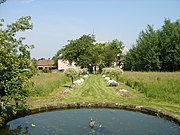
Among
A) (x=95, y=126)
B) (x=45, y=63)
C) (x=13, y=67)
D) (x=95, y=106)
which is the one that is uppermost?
(x=45, y=63)

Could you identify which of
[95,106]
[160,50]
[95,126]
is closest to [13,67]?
[95,126]

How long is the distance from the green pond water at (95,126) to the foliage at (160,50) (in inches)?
1656

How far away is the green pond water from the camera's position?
43.5ft

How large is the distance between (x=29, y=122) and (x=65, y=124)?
96.2 inches

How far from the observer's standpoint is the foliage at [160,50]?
56281 mm

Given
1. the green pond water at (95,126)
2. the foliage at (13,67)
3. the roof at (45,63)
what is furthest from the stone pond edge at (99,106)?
the roof at (45,63)

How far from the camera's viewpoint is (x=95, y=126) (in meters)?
13.9

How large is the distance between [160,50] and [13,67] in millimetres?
50559

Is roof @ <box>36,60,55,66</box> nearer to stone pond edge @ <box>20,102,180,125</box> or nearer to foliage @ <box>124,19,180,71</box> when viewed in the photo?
foliage @ <box>124,19,180,71</box>

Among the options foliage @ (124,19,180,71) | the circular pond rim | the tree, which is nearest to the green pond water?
the circular pond rim

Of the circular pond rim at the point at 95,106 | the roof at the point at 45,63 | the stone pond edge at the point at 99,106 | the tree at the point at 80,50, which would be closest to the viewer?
the circular pond rim at the point at 95,106

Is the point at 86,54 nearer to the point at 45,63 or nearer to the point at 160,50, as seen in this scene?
the point at 160,50

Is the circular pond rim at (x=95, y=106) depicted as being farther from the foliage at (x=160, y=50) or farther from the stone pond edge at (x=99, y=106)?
the foliage at (x=160, y=50)

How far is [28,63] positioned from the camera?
1388cm
